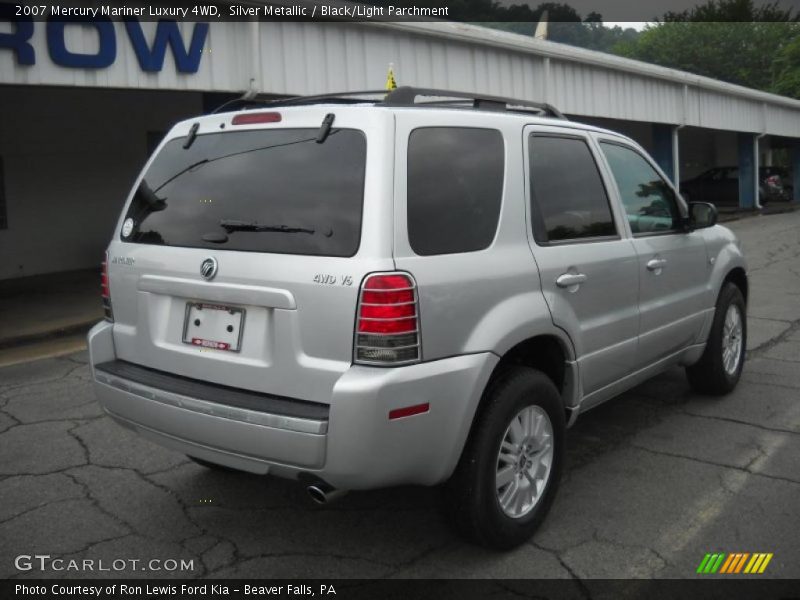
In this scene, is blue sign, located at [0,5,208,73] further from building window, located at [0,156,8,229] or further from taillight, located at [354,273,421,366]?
taillight, located at [354,273,421,366]

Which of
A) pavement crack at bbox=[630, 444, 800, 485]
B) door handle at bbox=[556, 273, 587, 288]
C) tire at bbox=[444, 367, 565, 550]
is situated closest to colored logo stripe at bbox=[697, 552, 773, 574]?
tire at bbox=[444, 367, 565, 550]

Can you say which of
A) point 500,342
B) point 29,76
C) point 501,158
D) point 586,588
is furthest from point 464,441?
point 29,76

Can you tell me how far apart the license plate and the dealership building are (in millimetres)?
6362

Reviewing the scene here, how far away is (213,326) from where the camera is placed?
3174 millimetres

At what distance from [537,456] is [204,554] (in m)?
1.53

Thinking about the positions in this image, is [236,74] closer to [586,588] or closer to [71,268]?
[71,268]

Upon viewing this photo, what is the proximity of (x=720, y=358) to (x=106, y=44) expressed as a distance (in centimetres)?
726

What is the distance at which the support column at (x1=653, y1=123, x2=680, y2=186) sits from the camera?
2186cm

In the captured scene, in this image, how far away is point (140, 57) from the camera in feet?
29.7

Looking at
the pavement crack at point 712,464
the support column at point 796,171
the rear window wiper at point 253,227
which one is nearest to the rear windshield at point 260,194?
the rear window wiper at point 253,227

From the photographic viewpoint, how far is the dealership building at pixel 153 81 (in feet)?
28.6

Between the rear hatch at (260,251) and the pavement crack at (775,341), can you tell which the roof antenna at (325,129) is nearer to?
the rear hatch at (260,251)

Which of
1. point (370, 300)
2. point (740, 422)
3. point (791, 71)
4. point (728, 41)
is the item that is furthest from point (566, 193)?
point (728, 41)

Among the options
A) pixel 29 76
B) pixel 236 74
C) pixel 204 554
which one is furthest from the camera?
pixel 236 74
